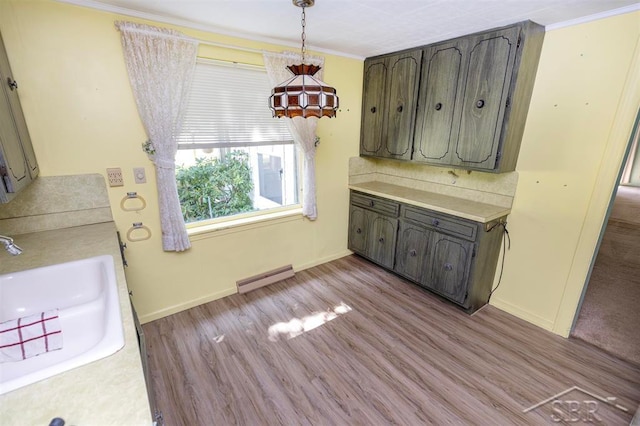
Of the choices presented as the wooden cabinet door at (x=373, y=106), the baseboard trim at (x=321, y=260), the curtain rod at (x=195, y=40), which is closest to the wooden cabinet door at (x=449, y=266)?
the baseboard trim at (x=321, y=260)

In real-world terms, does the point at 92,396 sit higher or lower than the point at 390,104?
lower

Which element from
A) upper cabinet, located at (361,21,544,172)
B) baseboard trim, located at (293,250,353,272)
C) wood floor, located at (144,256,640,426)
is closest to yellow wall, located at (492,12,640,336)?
upper cabinet, located at (361,21,544,172)

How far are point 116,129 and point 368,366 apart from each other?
249cm

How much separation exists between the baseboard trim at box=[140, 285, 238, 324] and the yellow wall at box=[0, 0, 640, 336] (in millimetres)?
11

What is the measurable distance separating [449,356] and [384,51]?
2844mm

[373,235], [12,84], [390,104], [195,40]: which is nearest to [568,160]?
[390,104]

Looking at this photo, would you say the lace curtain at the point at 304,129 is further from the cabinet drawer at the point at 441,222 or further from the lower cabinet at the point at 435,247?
the cabinet drawer at the point at 441,222

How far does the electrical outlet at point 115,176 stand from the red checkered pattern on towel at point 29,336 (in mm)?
1220

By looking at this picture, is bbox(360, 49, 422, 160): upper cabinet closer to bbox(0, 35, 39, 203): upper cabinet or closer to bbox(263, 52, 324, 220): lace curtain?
bbox(263, 52, 324, 220): lace curtain

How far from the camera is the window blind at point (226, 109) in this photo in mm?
2342

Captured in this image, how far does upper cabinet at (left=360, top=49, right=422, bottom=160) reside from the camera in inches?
111

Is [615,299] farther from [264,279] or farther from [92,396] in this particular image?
[92,396]

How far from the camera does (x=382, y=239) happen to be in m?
3.22

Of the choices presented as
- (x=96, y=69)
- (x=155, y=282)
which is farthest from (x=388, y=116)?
(x=155, y=282)
